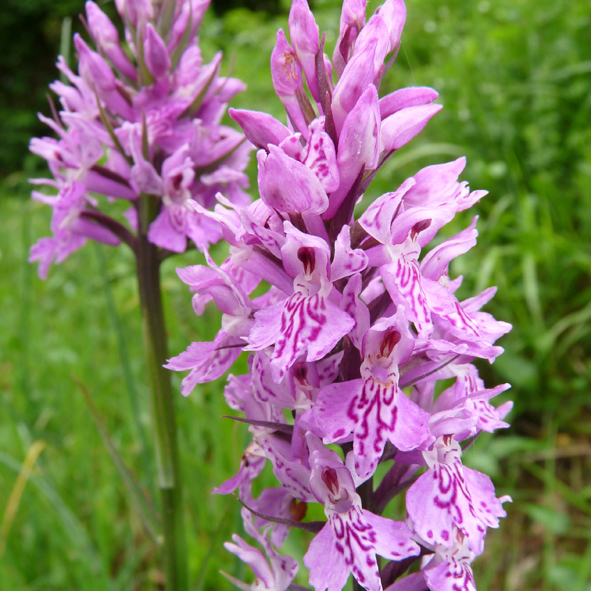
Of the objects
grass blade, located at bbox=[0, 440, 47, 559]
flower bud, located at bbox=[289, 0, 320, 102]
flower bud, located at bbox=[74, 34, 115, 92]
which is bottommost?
grass blade, located at bbox=[0, 440, 47, 559]

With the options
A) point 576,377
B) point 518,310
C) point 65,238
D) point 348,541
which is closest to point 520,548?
point 576,377

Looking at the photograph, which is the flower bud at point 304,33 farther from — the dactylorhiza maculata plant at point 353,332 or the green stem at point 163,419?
the green stem at point 163,419

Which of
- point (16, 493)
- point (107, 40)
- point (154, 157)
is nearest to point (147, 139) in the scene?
point (154, 157)

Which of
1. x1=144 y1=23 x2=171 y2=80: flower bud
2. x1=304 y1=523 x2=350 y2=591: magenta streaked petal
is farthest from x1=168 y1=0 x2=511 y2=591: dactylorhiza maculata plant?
x1=144 y1=23 x2=171 y2=80: flower bud

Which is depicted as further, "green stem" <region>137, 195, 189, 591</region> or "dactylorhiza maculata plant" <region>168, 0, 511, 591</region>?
"green stem" <region>137, 195, 189, 591</region>

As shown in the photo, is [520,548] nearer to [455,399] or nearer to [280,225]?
[455,399]

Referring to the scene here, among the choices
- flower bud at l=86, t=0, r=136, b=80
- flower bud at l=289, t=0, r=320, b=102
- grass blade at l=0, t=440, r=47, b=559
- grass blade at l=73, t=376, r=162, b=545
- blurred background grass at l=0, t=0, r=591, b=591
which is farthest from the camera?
blurred background grass at l=0, t=0, r=591, b=591

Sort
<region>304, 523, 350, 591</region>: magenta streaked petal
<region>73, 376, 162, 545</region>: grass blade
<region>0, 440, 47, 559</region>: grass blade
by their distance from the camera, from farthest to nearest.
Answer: <region>0, 440, 47, 559</region>: grass blade
<region>73, 376, 162, 545</region>: grass blade
<region>304, 523, 350, 591</region>: magenta streaked petal

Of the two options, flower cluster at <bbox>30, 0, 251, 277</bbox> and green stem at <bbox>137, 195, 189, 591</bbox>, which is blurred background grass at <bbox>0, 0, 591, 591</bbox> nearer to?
green stem at <bbox>137, 195, 189, 591</bbox>
